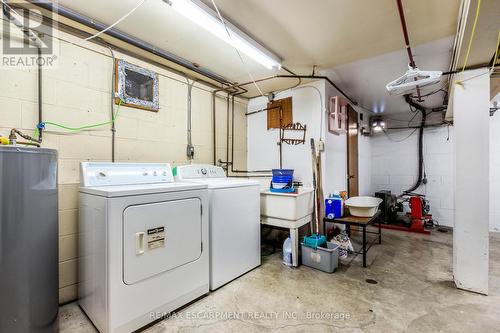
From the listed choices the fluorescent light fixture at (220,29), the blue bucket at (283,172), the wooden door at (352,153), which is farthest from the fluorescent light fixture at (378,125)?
the fluorescent light fixture at (220,29)

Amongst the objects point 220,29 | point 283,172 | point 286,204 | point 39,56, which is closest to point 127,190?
point 39,56

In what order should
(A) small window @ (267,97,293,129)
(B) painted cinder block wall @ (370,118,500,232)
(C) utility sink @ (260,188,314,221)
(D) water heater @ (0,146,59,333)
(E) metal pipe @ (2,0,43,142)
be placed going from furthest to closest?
(B) painted cinder block wall @ (370,118,500,232) → (A) small window @ (267,97,293,129) → (C) utility sink @ (260,188,314,221) → (E) metal pipe @ (2,0,43,142) → (D) water heater @ (0,146,59,333)

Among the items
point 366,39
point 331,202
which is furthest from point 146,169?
point 366,39

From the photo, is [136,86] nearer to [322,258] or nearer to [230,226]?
[230,226]

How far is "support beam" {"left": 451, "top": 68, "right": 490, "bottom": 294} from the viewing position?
225 cm

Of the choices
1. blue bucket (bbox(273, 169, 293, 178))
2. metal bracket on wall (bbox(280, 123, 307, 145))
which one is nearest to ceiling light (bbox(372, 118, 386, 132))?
metal bracket on wall (bbox(280, 123, 307, 145))

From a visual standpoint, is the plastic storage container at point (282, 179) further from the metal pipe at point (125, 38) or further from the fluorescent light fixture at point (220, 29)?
the metal pipe at point (125, 38)

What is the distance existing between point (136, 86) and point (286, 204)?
2.29m

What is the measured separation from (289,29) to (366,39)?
91 centimetres

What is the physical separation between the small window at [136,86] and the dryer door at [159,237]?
54.7 inches

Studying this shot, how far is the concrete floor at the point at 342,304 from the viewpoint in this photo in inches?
70.4

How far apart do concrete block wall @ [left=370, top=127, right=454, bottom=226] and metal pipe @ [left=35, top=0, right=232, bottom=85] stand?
4.84m

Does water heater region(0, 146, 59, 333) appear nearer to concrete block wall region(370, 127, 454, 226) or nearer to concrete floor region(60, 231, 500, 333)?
concrete floor region(60, 231, 500, 333)

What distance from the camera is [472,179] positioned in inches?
90.6
